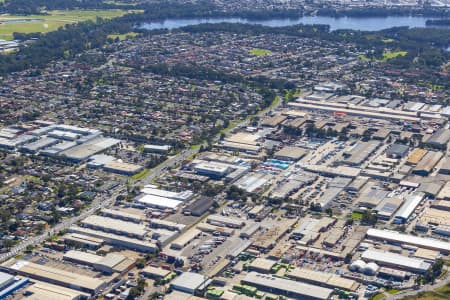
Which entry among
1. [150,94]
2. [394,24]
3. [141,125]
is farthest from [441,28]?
[141,125]

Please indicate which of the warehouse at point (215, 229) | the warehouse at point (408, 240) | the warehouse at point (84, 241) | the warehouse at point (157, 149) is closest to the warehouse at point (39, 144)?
the warehouse at point (157, 149)

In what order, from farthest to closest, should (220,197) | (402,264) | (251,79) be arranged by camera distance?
(251,79) < (220,197) < (402,264)

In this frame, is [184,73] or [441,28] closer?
[184,73]

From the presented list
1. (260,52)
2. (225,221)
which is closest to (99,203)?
(225,221)

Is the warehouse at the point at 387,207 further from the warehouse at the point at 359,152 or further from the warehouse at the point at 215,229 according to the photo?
the warehouse at the point at 215,229

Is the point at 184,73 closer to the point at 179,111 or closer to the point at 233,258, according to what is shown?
the point at 179,111

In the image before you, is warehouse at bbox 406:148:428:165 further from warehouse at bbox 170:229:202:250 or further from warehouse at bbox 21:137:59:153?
warehouse at bbox 21:137:59:153

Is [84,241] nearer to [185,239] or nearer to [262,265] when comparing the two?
[185,239]
